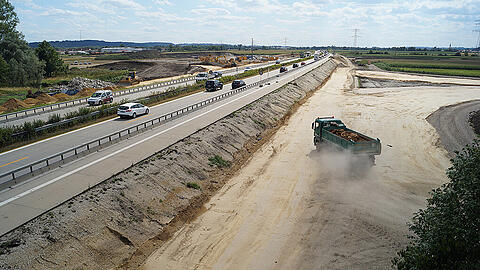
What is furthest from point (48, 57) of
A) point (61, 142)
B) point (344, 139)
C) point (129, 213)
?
point (344, 139)

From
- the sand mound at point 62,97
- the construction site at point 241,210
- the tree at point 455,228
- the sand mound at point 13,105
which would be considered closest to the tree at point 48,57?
the sand mound at point 62,97

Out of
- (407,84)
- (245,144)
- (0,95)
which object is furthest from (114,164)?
(407,84)

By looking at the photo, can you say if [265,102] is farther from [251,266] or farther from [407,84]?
[407,84]

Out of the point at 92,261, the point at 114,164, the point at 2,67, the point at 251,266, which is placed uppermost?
the point at 2,67

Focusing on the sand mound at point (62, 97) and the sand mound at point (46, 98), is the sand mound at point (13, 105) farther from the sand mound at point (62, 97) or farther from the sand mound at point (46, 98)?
the sand mound at point (62, 97)

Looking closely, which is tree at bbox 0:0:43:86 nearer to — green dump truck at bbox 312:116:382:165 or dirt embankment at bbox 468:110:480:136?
green dump truck at bbox 312:116:382:165
